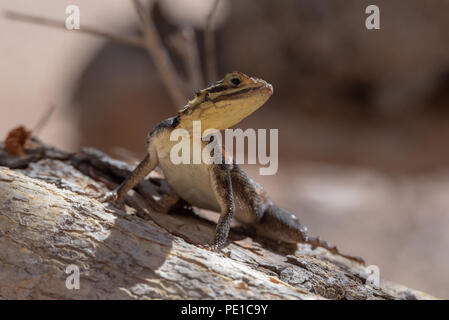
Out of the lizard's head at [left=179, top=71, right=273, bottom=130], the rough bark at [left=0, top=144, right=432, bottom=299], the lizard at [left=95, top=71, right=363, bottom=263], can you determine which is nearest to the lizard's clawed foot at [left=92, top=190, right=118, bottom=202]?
the lizard at [left=95, top=71, right=363, bottom=263]

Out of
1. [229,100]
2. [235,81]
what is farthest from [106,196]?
[235,81]

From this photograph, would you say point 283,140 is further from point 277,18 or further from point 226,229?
point 226,229

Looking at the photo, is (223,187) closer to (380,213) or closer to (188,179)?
(188,179)

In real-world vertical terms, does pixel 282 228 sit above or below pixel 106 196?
below

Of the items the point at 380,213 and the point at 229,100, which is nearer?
the point at 229,100

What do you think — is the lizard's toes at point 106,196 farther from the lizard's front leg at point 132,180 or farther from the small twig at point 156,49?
the small twig at point 156,49

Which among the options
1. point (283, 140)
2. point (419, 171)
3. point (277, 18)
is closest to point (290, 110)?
point (283, 140)

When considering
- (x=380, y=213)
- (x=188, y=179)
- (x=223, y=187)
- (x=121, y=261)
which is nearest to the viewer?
(x=121, y=261)

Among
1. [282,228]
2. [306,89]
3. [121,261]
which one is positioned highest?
[306,89]
